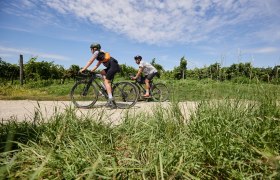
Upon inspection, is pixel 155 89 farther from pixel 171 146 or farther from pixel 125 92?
pixel 171 146

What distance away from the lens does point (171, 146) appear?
2.14m

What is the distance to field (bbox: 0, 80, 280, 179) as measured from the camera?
177cm

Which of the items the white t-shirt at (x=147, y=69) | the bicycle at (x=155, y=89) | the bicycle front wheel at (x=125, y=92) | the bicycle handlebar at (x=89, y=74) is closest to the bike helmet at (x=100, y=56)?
the bicycle handlebar at (x=89, y=74)

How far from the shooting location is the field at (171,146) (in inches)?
69.6

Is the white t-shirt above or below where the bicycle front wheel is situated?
above

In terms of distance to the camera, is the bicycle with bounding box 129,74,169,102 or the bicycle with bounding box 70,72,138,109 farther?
the bicycle with bounding box 129,74,169,102

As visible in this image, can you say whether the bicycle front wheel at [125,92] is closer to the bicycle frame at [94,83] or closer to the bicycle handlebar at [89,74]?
the bicycle frame at [94,83]

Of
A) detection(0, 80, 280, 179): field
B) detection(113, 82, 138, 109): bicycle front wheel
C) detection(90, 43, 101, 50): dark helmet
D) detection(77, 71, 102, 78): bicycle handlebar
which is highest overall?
detection(90, 43, 101, 50): dark helmet

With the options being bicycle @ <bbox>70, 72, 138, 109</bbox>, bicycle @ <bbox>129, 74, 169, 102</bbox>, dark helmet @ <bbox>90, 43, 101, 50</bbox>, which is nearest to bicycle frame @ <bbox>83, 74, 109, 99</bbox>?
bicycle @ <bbox>70, 72, 138, 109</bbox>

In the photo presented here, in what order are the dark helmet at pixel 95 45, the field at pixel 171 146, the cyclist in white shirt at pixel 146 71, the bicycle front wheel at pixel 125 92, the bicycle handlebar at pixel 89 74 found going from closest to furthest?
the field at pixel 171 146, the dark helmet at pixel 95 45, the bicycle handlebar at pixel 89 74, the bicycle front wheel at pixel 125 92, the cyclist in white shirt at pixel 146 71

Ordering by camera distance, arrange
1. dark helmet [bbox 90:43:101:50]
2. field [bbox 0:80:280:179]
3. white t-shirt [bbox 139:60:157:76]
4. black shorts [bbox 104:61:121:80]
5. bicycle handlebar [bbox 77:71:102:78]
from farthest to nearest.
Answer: white t-shirt [bbox 139:60:157:76], bicycle handlebar [bbox 77:71:102:78], black shorts [bbox 104:61:121:80], dark helmet [bbox 90:43:101:50], field [bbox 0:80:280:179]

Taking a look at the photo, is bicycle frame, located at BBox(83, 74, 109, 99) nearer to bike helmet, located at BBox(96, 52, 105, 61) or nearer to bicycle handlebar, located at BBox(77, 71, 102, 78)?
bicycle handlebar, located at BBox(77, 71, 102, 78)

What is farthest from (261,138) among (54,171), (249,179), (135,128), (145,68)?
(145,68)

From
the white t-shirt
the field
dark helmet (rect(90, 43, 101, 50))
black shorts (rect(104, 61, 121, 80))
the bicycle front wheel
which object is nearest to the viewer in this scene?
the field
